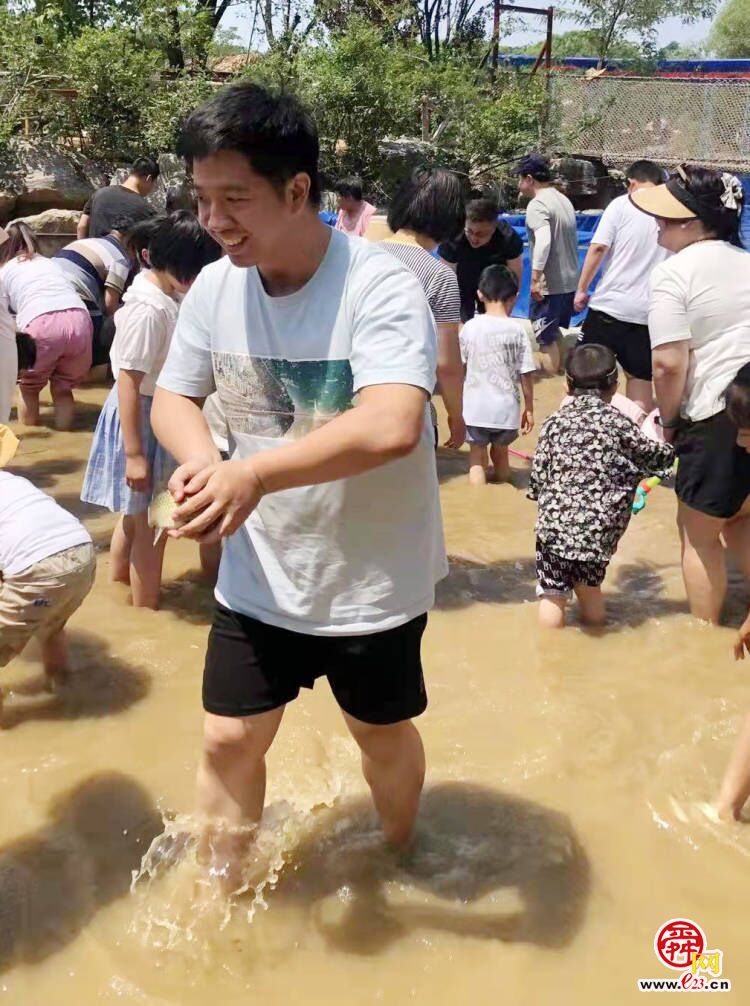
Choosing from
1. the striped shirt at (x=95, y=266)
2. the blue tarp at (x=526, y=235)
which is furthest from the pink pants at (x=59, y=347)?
the blue tarp at (x=526, y=235)

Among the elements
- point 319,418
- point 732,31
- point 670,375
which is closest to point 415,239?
point 670,375

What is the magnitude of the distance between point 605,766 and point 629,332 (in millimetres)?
3231

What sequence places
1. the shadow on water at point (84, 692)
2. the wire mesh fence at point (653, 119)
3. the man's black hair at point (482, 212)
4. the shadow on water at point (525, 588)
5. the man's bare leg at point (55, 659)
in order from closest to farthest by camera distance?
the shadow on water at point (84, 692)
the man's bare leg at point (55, 659)
the shadow on water at point (525, 588)
the man's black hair at point (482, 212)
the wire mesh fence at point (653, 119)

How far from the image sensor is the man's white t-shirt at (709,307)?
3.61 m

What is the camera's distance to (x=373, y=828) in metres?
2.70

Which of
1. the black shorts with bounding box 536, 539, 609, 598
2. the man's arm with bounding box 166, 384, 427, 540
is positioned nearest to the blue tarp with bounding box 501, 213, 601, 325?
the black shorts with bounding box 536, 539, 609, 598

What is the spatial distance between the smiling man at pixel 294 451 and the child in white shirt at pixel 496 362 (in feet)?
11.2

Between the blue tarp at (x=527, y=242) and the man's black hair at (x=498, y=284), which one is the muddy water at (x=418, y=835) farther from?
the blue tarp at (x=527, y=242)

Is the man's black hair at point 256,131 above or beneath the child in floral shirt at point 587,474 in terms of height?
above

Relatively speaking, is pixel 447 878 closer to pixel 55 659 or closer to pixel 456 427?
pixel 55 659

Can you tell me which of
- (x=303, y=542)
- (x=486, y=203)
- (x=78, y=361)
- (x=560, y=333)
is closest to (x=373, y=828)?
(x=303, y=542)

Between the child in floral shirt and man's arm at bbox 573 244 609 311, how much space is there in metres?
2.33

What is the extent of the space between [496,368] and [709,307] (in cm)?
196

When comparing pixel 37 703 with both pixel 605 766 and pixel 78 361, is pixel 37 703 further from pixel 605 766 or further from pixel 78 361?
pixel 78 361
